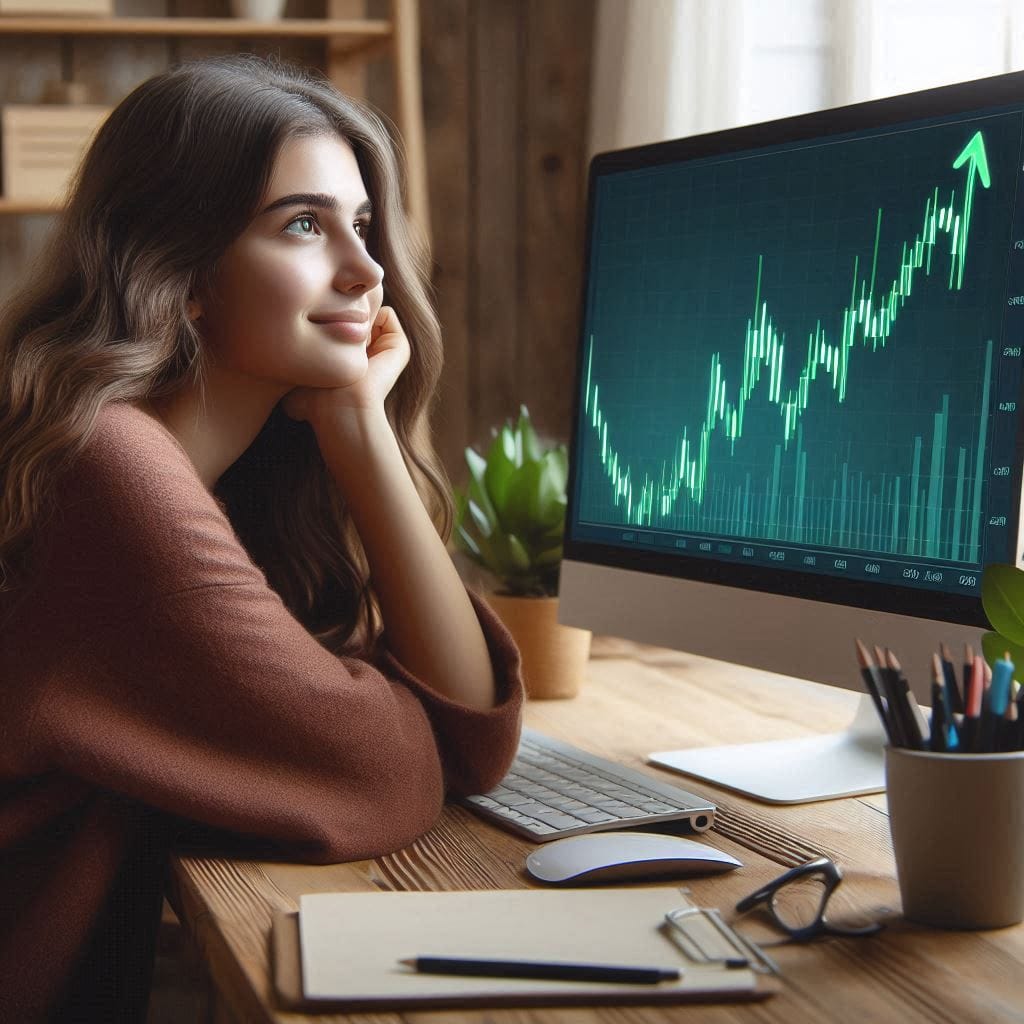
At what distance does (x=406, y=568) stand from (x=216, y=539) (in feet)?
0.70

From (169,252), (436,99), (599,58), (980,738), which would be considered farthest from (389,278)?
(436,99)

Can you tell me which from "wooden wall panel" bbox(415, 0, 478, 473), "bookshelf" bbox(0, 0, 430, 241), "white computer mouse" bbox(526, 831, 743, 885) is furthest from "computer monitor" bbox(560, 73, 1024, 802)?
"wooden wall panel" bbox(415, 0, 478, 473)

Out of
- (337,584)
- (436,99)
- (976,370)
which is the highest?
(436,99)

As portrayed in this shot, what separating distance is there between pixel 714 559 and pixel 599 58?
1.30m

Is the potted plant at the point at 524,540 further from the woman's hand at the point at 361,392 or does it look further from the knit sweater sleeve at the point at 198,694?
the knit sweater sleeve at the point at 198,694

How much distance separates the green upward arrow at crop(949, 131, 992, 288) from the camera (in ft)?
2.98

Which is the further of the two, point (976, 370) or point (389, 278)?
point (389, 278)

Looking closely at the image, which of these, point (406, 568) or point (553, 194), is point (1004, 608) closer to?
point (406, 568)

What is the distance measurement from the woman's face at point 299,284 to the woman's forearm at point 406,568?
61mm

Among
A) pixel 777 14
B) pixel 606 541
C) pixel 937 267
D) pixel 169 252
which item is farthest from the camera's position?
pixel 777 14

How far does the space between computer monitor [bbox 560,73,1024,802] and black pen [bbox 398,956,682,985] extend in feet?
1.30

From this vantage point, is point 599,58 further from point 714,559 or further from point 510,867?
point 510,867

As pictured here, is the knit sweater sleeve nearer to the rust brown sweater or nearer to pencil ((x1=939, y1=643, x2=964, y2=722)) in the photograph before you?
the rust brown sweater

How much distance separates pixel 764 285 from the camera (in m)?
1.07
